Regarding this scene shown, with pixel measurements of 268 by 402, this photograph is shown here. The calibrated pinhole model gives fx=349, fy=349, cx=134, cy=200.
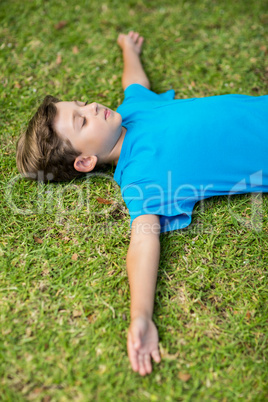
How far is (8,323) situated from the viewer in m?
2.65

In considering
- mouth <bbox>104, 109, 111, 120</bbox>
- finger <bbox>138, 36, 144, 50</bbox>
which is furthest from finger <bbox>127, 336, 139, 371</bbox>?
finger <bbox>138, 36, 144, 50</bbox>

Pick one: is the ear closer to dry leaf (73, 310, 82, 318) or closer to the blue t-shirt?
the blue t-shirt

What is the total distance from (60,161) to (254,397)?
2.33 metres

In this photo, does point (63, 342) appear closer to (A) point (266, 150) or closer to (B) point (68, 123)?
(B) point (68, 123)

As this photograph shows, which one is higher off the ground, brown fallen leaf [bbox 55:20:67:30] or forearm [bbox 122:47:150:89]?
brown fallen leaf [bbox 55:20:67:30]

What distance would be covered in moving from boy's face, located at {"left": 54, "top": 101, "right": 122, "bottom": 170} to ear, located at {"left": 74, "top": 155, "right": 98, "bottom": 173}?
0.06 metres

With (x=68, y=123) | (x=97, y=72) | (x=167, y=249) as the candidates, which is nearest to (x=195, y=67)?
(x=97, y=72)

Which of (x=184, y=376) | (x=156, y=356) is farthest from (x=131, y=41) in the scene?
(x=184, y=376)

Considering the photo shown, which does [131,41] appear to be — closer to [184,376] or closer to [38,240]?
[38,240]

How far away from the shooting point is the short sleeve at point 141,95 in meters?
3.46

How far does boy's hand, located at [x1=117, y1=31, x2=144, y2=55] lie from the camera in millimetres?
4094

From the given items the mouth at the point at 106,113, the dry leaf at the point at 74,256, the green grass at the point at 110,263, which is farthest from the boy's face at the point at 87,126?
the dry leaf at the point at 74,256

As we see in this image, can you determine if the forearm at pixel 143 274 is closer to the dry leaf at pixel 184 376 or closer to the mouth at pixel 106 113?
the dry leaf at pixel 184 376

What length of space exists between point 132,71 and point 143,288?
8.03 feet
